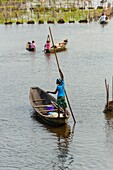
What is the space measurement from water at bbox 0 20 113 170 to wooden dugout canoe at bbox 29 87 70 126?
34 centimetres

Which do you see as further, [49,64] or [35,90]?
[49,64]

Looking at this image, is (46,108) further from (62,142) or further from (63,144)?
(63,144)

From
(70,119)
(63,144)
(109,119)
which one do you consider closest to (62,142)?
(63,144)

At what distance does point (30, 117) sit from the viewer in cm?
2214

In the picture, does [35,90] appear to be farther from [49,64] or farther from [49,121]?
[49,64]

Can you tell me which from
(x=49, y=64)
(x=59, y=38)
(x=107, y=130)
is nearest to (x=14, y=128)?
(x=107, y=130)

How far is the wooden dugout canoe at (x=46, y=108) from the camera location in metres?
20.3

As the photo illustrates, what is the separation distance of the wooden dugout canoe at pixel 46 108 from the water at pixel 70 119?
34cm

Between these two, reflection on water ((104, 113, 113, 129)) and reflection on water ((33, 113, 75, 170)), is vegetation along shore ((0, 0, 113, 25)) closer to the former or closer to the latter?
reflection on water ((104, 113, 113, 129))

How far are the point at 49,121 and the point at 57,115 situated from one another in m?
0.42

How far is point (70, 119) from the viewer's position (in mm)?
21531

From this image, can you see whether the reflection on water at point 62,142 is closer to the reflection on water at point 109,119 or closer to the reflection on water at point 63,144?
the reflection on water at point 63,144

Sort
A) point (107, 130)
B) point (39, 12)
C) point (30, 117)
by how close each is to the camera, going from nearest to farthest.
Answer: point (107, 130), point (30, 117), point (39, 12)

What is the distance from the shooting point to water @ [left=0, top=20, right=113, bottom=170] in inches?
680
